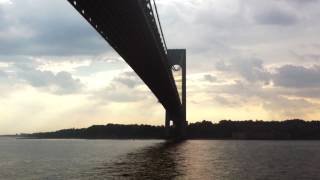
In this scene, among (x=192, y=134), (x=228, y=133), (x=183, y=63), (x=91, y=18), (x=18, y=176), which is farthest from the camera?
(x=228, y=133)

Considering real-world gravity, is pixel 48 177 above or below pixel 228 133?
below

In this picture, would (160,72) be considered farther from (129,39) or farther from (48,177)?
(48,177)

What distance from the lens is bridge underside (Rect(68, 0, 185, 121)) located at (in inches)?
1134

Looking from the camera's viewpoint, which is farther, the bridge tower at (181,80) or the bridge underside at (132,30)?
the bridge tower at (181,80)

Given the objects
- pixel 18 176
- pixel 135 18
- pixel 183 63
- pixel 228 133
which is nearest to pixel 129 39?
pixel 135 18

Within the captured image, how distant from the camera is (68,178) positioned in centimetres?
3228

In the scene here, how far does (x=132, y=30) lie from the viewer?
34156 millimetres

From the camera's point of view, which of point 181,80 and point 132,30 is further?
point 181,80

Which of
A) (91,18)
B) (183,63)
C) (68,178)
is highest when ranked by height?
(183,63)

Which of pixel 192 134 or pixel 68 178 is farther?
pixel 192 134

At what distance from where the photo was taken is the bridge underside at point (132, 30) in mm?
28812

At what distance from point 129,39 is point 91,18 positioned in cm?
666

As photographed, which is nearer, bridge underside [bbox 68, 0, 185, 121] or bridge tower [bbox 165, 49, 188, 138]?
bridge underside [bbox 68, 0, 185, 121]

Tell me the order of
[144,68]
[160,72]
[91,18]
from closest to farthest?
[91,18] < [144,68] < [160,72]
